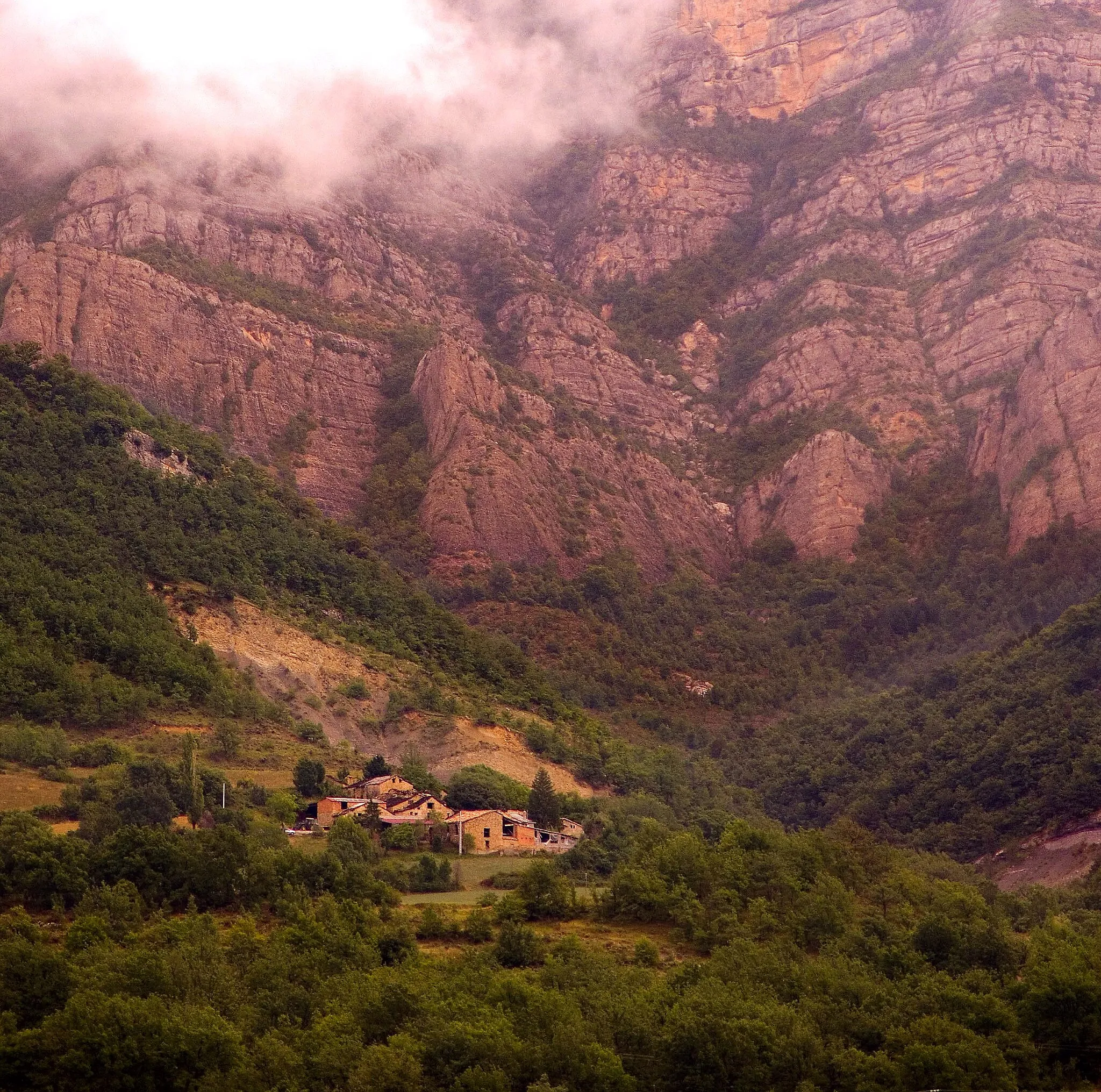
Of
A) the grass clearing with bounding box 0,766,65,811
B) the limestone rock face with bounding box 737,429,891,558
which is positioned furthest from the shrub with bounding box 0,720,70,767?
the limestone rock face with bounding box 737,429,891,558

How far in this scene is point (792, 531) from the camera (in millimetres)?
120312

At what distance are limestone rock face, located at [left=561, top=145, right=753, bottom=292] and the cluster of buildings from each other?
92287 mm

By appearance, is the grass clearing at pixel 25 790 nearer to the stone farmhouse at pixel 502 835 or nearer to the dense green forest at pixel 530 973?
the dense green forest at pixel 530 973

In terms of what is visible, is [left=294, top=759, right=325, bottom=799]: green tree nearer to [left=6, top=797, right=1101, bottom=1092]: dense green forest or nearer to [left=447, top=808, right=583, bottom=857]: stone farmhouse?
[left=447, top=808, right=583, bottom=857]: stone farmhouse

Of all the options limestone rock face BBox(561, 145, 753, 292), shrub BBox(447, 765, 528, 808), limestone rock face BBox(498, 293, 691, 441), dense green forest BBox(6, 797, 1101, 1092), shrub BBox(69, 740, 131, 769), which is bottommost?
dense green forest BBox(6, 797, 1101, 1092)

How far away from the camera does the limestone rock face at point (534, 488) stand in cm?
11338

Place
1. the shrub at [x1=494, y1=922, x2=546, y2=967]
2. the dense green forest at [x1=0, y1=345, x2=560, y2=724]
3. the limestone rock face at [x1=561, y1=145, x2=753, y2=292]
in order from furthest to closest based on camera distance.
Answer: the limestone rock face at [x1=561, y1=145, x2=753, y2=292], the dense green forest at [x1=0, y1=345, x2=560, y2=724], the shrub at [x1=494, y1=922, x2=546, y2=967]

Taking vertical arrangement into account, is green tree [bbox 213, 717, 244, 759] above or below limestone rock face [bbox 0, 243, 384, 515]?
below

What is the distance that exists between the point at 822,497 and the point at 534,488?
67.4ft

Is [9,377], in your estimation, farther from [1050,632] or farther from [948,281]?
[948,281]

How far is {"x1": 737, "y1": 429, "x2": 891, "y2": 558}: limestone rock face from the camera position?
386 feet

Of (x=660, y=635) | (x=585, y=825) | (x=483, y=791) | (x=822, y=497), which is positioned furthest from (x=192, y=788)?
(x=822, y=497)

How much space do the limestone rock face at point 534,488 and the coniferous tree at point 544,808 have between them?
39.7 m

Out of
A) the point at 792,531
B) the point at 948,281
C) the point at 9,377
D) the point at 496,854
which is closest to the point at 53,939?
the point at 496,854
